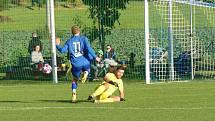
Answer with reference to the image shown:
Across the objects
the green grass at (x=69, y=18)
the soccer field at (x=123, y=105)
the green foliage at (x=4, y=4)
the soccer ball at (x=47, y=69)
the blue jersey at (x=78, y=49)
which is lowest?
the soccer field at (x=123, y=105)

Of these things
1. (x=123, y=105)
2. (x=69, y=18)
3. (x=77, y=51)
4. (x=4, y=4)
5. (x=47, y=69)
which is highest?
(x=4, y=4)

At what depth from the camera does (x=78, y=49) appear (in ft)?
57.5

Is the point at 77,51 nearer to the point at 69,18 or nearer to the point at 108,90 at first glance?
the point at 108,90

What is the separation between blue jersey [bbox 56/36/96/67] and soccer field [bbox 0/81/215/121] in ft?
3.43

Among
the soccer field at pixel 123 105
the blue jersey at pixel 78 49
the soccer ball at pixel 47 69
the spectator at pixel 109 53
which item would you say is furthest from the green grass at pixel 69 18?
the blue jersey at pixel 78 49

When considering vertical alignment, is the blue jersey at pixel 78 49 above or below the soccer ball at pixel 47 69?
above

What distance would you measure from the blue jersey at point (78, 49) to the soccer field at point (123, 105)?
1.05 m

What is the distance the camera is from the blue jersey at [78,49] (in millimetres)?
17531

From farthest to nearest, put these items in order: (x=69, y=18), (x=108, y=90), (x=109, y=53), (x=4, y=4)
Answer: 1. (x=69, y=18)
2. (x=4, y=4)
3. (x=109, y=53)
4. (x=108, y=90)

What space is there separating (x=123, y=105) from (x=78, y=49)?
84.0 inches

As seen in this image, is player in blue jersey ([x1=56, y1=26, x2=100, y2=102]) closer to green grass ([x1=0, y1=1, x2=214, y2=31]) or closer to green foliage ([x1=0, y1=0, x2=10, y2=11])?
green grass ([x1=0, y1=1, x2=214, y2=31])

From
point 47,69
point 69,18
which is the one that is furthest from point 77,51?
point 69,18

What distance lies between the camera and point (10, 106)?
16.7 metres

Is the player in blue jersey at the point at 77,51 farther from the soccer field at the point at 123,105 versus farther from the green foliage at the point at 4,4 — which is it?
the green foliage at the point at 4,4
